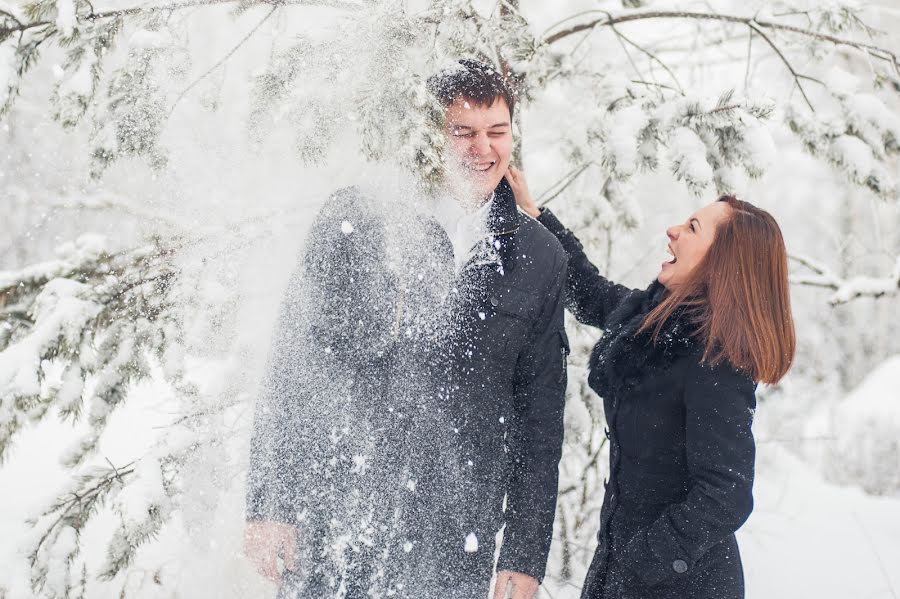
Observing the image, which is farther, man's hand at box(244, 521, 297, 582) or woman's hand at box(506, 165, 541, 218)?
woman's hand at box(506, 165, 541, 218)

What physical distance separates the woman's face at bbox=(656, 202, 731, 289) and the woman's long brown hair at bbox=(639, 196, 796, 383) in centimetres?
2

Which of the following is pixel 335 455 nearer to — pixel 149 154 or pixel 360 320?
pixel 360 320

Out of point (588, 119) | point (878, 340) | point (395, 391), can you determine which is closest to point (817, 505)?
point (588, 119)

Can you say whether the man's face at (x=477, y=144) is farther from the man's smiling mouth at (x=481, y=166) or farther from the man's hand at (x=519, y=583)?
the man's hand at (x=519, y=583)

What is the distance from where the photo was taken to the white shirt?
2201mm

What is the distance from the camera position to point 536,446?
87.0 inches

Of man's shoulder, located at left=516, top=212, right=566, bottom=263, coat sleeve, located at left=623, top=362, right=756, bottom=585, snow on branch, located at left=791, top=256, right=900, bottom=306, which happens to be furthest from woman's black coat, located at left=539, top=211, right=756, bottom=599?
snow on branch, located at left=791, top=256, right=900, bottom=306

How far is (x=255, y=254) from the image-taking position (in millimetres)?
2844

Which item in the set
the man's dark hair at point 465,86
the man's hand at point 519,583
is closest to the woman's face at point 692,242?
the man's dark hair at point 465,86

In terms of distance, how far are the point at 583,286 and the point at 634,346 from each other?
64 cm

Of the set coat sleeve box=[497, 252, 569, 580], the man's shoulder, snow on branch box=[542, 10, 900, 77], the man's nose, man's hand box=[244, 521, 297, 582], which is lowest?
man's hand box=[244, 521, 297, 582]

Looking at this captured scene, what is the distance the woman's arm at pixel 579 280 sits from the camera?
2.73 meters

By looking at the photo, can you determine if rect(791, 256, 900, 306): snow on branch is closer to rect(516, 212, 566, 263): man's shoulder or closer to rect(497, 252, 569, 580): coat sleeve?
rect(516, 212, 566, 263): man's shoulder

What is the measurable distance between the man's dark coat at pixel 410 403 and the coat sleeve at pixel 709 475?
0.38m
